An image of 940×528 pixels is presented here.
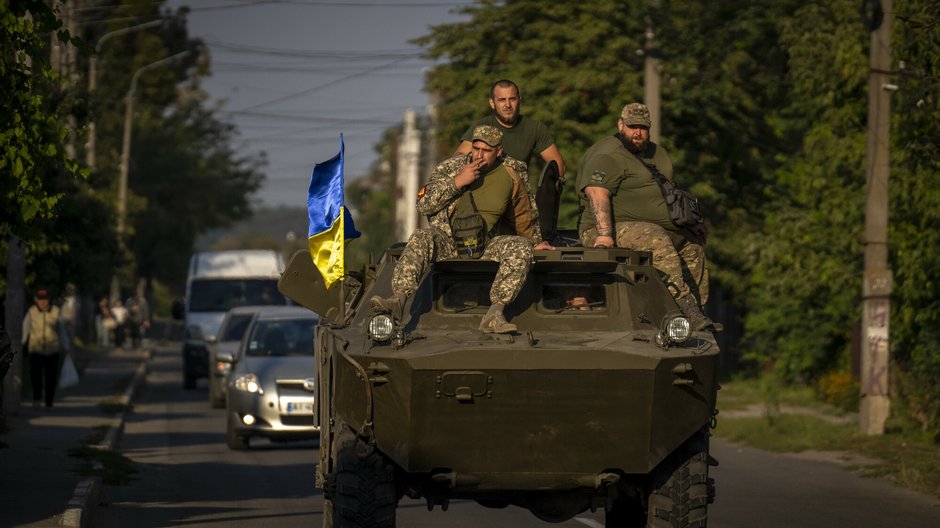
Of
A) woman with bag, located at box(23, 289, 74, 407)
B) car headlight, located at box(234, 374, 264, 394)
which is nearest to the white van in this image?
woman with bag, located at box(23, 289, 74, 407)

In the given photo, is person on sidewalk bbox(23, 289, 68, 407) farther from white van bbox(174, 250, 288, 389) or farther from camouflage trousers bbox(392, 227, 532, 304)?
camouflage trousers bbox(392, 227, 532, 304)

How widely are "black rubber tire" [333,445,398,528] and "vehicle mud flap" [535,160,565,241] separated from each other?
2.74 meters

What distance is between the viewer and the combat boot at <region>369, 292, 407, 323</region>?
10117 millimetres

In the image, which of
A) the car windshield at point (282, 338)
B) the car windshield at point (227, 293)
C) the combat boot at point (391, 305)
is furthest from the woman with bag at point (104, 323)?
the combat boot at point (391, 305)

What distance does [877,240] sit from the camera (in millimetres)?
21422

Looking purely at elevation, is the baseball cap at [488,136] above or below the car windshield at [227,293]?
above

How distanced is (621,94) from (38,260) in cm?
1165

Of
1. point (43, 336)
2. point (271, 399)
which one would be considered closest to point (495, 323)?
point (271, 399)

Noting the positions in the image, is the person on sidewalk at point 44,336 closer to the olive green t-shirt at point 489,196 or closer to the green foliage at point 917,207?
the green foliage at point 917,207

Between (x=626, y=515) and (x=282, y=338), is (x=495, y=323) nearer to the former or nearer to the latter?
(x=626, y=515)

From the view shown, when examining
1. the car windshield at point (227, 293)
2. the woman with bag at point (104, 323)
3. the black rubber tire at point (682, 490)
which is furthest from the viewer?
the woman with bag at point (104, 323)

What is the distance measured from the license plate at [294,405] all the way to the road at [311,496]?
0.54 meters

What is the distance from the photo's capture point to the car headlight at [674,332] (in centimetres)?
991

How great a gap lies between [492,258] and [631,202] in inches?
71.9
